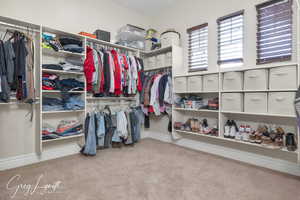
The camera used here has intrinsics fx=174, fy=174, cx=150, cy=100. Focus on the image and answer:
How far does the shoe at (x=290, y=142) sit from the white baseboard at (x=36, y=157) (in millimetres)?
2926

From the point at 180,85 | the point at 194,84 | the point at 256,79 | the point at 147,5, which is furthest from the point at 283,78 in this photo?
the point at 147,5

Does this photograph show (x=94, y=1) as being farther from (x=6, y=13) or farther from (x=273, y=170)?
(x=273, y=170)

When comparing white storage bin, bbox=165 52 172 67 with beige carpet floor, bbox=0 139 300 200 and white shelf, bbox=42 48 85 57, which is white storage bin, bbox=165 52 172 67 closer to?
white shelf, bbox=42 48 85 57

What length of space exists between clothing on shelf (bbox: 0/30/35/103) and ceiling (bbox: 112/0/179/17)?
1.94 metres

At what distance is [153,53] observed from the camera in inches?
145

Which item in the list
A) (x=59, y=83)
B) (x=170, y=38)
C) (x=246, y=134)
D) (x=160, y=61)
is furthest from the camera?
(x=160, y=61)

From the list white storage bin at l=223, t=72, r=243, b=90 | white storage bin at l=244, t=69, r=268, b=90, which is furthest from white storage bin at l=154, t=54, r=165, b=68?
white storage bin at l=244, t=69, r=268, b=90

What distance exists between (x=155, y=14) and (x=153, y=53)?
94 centimetres

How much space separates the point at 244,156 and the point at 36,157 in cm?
298

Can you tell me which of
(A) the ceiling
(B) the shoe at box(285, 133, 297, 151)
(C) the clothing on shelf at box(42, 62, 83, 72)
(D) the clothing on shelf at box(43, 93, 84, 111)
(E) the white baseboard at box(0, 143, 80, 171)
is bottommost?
(E) the white baseboard at box(0, 143, 80, 171)

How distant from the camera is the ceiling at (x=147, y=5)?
11.2ft

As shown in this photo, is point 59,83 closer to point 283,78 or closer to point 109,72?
point 109,72

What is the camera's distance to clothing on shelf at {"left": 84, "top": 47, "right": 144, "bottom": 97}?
2.70 meters

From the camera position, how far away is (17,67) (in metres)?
2.15
